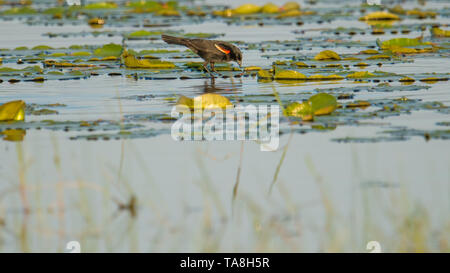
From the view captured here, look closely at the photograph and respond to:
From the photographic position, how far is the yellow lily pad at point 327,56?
12593 millimetres

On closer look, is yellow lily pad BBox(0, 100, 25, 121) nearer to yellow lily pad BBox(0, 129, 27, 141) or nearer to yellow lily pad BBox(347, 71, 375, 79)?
yellow lily pad BBox(0, 129, 27, 141)

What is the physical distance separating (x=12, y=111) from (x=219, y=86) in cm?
322

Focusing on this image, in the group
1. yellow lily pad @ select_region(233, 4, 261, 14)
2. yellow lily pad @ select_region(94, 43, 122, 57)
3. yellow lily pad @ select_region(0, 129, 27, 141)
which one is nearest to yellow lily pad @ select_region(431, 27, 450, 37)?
yellow lily pad @ select_region(94, 43, 122, 57)

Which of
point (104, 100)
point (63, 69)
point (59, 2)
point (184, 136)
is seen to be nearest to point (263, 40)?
point (63, 69)

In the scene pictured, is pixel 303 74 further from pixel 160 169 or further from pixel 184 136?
pixel 160 169

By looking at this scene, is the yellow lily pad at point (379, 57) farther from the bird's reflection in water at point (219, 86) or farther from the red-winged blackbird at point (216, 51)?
the bird's reflection in water at point (219, 86)

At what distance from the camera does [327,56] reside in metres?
12.7

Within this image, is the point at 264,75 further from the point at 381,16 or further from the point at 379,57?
the point at 381,16

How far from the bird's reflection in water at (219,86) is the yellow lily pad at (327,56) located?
189 centimetres

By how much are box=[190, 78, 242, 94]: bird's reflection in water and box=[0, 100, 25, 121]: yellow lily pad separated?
2.66 meters

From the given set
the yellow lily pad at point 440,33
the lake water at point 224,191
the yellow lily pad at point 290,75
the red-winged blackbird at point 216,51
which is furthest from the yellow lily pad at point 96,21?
the lake water at point 224,191

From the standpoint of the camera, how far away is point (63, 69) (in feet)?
41.3

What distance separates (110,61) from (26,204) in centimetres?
775
